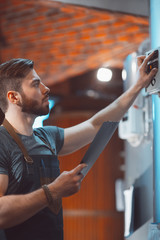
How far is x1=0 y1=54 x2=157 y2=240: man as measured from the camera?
121 cm

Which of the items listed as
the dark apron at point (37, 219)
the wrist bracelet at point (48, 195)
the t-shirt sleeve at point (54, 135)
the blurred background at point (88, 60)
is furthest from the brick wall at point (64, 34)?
the wrist bracelet at point (48, 195)

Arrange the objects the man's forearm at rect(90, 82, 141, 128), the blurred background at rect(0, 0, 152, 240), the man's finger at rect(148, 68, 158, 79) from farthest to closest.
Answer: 1. the blurred background at rect(0, 0, 152, 240)
2. the man's forearm at rect(90, 82, 141, 128)
3. the man's finger at rect(148, 68, 158, 79)

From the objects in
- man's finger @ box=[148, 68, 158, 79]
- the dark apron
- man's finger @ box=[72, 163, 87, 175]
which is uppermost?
man's finger @ box=[148, 68, 158, 79]

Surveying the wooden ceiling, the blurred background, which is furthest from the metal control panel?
the wooden ceiling

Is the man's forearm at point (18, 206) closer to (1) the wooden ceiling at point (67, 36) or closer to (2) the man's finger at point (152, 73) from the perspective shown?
(2) the man's finger at point (152, 73)

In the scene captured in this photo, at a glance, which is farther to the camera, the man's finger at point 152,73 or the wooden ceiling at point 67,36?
the wooden ceiling at point 67,36

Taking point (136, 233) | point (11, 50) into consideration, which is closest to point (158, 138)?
point (136, 233)

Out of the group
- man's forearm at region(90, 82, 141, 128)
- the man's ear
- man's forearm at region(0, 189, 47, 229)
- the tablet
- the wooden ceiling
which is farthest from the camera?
the wooden ceiling

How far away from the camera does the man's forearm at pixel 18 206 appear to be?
3.90 feet

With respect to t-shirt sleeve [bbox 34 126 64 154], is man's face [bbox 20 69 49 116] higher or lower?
higher

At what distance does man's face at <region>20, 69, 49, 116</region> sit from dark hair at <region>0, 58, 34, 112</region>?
2 cm

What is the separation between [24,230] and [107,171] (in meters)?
2.98

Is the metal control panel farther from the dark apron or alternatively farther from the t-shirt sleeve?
the dark apron

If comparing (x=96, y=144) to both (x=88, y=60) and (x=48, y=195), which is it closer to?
(x=48, y=195)
